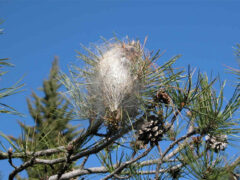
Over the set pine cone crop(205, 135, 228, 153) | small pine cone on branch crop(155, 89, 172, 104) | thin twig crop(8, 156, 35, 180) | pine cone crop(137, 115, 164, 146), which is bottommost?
thin twig crop(8, 156, 35, 180)

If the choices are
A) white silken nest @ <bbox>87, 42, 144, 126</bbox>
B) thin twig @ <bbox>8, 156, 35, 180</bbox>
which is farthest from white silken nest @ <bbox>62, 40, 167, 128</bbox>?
thin twig @ <bbox>8, 156, 35, 180</bbox>

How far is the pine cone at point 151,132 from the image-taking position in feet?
4.09

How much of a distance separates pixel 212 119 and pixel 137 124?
11.7 inches

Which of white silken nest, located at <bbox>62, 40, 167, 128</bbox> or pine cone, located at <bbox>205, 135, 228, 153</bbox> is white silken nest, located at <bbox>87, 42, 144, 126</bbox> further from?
pine cone, located at <bbox>205, 135, 228, 153</bbox>

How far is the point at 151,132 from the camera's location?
125 cm

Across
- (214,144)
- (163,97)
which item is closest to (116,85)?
(163,97)

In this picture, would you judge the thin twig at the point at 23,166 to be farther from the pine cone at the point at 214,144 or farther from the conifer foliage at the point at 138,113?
the pine cone at the point at 214,144

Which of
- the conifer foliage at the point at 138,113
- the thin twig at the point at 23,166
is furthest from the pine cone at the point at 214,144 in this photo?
the thin twig at the point at 23,166

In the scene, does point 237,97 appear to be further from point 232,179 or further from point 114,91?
point 114,91

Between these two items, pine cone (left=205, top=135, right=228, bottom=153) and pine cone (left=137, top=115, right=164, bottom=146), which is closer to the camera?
pine cone (left=137, top=115, right=164, bottom=146)

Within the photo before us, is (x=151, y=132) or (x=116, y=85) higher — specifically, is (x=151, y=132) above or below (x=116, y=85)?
below

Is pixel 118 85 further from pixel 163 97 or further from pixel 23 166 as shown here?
pixel 23 166

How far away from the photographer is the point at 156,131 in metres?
1.25

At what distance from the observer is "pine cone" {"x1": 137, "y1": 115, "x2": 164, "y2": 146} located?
4.09 feet
